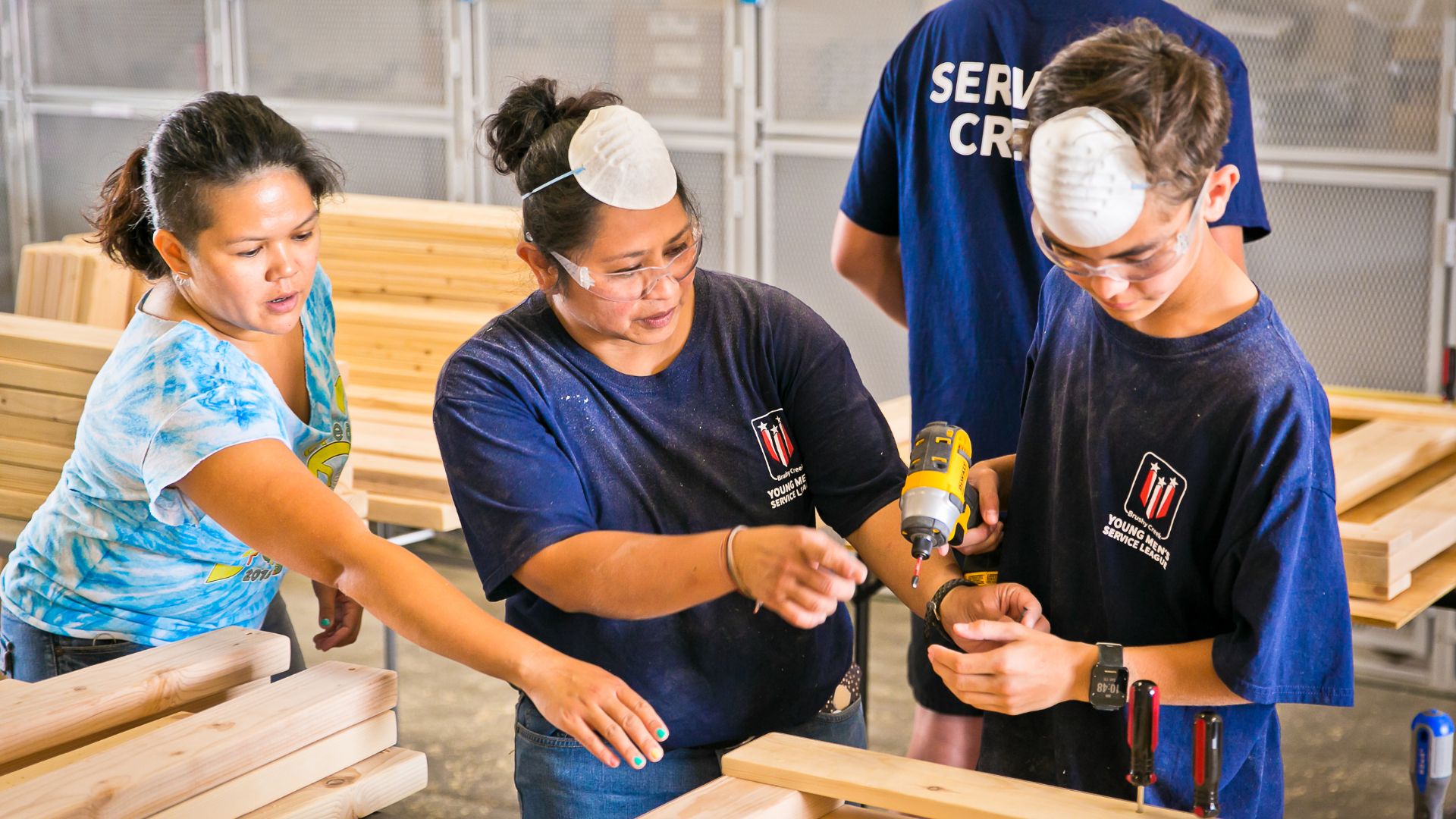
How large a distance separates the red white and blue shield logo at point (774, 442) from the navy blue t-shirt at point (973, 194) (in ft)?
2.56

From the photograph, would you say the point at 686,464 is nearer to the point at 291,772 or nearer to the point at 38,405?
the point at 291,772

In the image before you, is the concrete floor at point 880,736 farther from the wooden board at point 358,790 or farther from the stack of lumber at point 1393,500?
the wooden board at point 358,790

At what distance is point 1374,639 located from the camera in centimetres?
520

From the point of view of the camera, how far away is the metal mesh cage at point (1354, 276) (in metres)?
4.86

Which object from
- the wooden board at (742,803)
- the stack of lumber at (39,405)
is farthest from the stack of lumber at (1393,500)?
the stack of lumber at (39,405)

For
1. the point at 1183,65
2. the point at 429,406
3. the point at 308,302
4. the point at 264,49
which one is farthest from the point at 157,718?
the point at 264,49

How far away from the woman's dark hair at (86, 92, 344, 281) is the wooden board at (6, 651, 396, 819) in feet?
2.47

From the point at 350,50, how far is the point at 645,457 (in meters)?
5.54

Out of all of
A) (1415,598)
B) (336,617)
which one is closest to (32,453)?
(336,617)

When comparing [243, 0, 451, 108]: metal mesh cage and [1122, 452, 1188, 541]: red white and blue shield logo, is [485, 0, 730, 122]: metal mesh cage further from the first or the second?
[1122, 452, 1188, 541]: red white and blue shield logo

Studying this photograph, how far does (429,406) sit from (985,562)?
10.4 feet

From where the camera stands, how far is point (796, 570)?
1.78 m

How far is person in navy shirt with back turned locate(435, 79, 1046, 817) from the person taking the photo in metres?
1.99

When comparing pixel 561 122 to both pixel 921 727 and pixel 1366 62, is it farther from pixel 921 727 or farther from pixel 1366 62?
pixel 1366 62
